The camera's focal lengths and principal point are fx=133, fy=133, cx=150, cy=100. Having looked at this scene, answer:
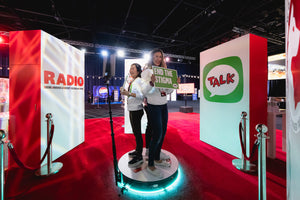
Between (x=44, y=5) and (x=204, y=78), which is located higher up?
(x=44, y=5)

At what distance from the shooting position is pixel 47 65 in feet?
7.68

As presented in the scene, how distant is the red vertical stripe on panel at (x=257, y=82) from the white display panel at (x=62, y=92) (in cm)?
360

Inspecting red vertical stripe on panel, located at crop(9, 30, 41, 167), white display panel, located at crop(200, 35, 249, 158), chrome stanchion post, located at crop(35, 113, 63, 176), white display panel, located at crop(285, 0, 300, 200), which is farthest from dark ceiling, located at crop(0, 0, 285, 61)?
white display panel, located at crop(285, 0, 300, 200)

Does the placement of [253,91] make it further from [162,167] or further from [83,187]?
[83,187]

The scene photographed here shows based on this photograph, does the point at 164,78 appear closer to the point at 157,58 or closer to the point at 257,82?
the point at 157,58

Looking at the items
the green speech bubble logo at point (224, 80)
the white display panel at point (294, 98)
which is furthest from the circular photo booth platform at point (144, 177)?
the green speech bubble logo at point (224, 80)

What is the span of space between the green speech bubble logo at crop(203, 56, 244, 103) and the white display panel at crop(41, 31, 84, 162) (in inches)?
125

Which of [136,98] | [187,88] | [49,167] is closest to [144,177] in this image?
[136,98]

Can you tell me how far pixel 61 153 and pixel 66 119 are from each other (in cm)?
69

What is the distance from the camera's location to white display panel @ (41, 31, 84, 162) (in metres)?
2.31

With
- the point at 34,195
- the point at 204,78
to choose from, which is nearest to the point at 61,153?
the point at 34,195

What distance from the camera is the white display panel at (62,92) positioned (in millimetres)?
2311

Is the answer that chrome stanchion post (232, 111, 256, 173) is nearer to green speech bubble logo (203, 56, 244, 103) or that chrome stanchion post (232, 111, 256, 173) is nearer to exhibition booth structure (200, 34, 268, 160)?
exhibition booth structure (200, 34, 268, 160)

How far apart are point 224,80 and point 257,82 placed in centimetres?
56
